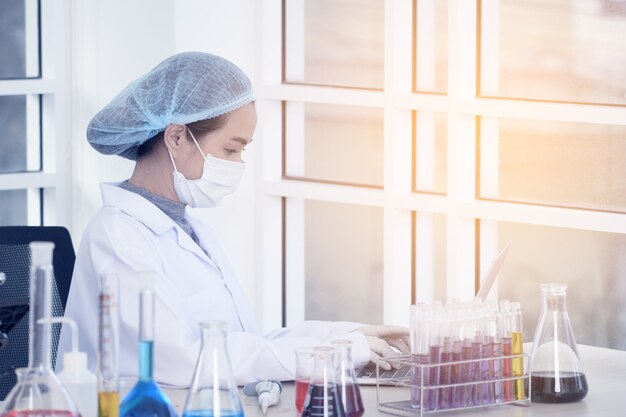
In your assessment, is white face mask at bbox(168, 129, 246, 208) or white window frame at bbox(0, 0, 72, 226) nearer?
white face mask at bbox(168, 129, 246, 208)

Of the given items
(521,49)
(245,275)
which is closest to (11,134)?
(245,275)

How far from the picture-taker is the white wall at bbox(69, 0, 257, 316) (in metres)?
3.59

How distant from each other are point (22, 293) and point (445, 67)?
1305mm

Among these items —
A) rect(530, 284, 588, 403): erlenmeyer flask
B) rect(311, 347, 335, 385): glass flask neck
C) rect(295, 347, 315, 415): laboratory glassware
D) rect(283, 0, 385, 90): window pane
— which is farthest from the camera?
rect(283, 0, 385, 90): window pane

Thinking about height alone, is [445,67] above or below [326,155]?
above

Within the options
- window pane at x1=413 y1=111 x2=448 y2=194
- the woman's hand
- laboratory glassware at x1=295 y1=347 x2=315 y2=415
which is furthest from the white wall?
laboratory glassware at x1=295 y1=347 x2=315 y2=415

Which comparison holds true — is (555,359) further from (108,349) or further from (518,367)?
(108,349)

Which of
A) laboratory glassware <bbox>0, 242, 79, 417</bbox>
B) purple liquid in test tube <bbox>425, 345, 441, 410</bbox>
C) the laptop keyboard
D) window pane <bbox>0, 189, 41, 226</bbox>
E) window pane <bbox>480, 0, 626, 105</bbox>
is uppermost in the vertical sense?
window pane <bbox>480, 0, 626, 105</bbox>

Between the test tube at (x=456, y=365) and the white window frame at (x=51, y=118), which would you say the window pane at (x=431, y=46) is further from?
the test tube at (x=456, y=365)

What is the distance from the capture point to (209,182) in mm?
2600

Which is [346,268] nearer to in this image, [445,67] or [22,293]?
[445,67]

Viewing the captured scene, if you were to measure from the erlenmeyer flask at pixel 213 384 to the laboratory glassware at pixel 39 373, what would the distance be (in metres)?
0.17

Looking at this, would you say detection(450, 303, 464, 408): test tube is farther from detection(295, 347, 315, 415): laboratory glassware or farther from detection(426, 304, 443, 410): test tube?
detection(295, 347, 315, 415): laboratory glassware

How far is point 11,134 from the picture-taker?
12.0 ft
